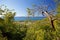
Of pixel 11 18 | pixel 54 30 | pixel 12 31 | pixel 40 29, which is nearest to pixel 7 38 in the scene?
pixel 12 31

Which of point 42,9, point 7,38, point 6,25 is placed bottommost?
point 7,38

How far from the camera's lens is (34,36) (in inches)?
511

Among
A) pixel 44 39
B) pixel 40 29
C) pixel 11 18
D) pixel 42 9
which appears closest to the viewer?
pixel 44 39

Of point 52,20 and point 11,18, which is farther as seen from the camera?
point 11,18

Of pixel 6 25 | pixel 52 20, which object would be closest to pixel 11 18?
pixel 6 25

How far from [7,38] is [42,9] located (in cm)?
377

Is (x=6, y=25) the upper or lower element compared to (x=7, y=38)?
upper

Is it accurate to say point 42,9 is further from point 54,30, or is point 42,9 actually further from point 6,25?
point 6,25

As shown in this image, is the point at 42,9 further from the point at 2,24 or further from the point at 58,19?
the point at 2,24

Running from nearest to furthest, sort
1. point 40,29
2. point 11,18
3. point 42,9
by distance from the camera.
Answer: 1. point 40,29
2. point 42,9
3. point 11,18

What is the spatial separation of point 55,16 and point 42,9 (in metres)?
1.22

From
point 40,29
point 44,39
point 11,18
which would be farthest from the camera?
point 11,18

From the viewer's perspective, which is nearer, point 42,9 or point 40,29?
point 40,29

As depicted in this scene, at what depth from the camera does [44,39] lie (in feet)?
40.5
